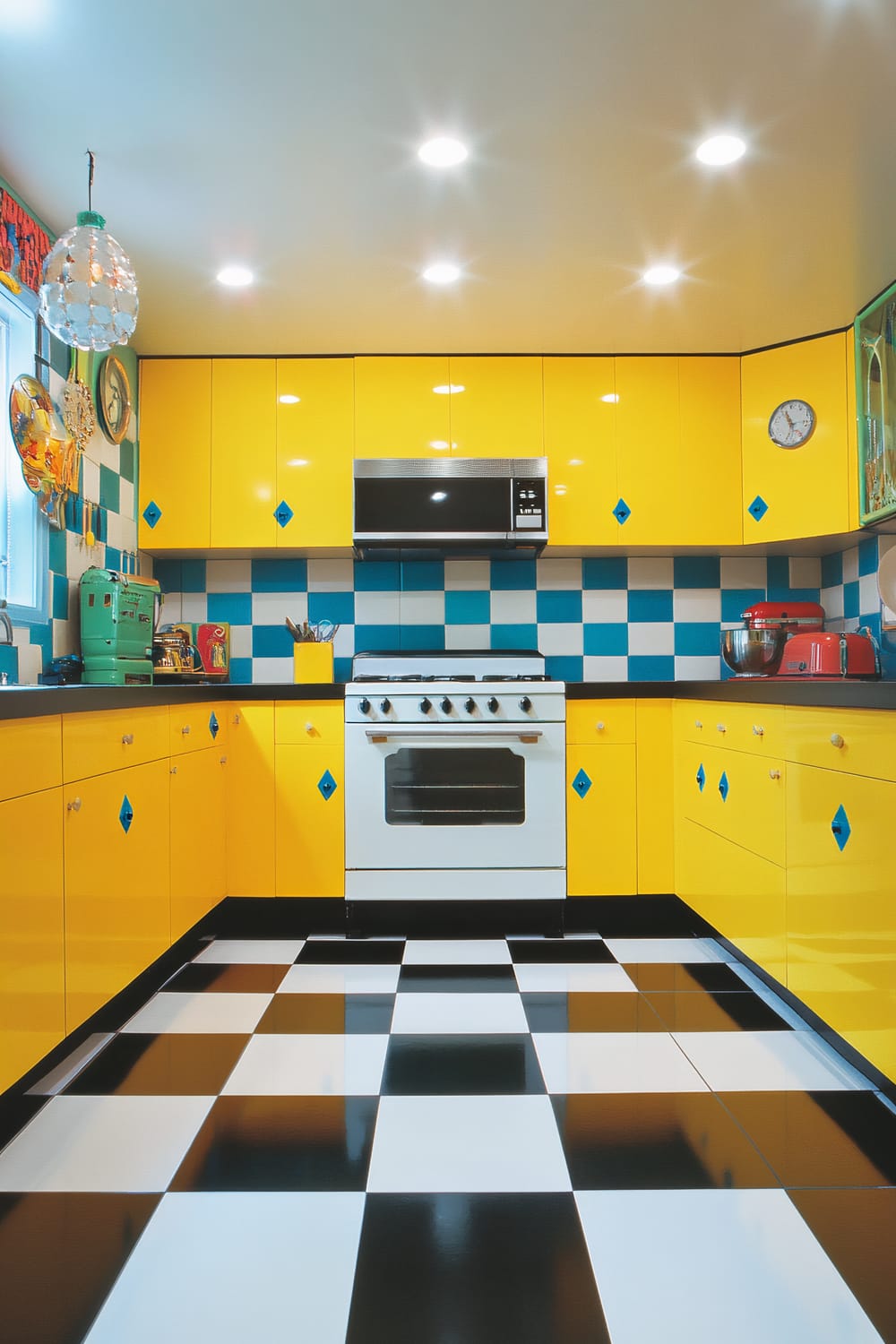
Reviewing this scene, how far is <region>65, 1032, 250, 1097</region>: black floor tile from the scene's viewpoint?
5.83 feet

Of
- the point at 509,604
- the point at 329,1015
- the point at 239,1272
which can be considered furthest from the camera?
the point at 509,604

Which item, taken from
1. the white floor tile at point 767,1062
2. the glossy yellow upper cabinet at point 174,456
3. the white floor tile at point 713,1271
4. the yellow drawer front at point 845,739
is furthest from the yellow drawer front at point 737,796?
the glossy yellow upper cabinet at point 174,456

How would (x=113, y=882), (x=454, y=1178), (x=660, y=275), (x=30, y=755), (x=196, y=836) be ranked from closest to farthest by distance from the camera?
(x=454, y=1178), (x=30, y=755), (x=113, y=882), (x=196, y=836), (x=660, y=275)

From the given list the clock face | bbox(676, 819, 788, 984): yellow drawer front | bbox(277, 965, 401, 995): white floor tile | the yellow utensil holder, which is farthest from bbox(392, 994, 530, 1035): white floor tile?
the clock face

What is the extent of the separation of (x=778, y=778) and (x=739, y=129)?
1717mm

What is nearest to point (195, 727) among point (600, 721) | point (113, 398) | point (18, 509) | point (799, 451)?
point (18, 509)

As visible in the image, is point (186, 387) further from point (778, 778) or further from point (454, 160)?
point (778, 778)

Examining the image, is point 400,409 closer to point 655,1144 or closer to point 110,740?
point 110,740

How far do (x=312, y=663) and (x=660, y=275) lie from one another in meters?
1.95

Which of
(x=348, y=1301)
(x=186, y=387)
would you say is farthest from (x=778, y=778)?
(x=186, y=387)

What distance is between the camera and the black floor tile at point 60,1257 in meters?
1.10

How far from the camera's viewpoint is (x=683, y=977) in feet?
8.18

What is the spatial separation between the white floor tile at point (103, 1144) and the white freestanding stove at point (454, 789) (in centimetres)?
137

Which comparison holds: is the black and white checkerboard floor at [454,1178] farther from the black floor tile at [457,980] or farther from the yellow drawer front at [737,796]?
the yellow drawer front at [737,796]
